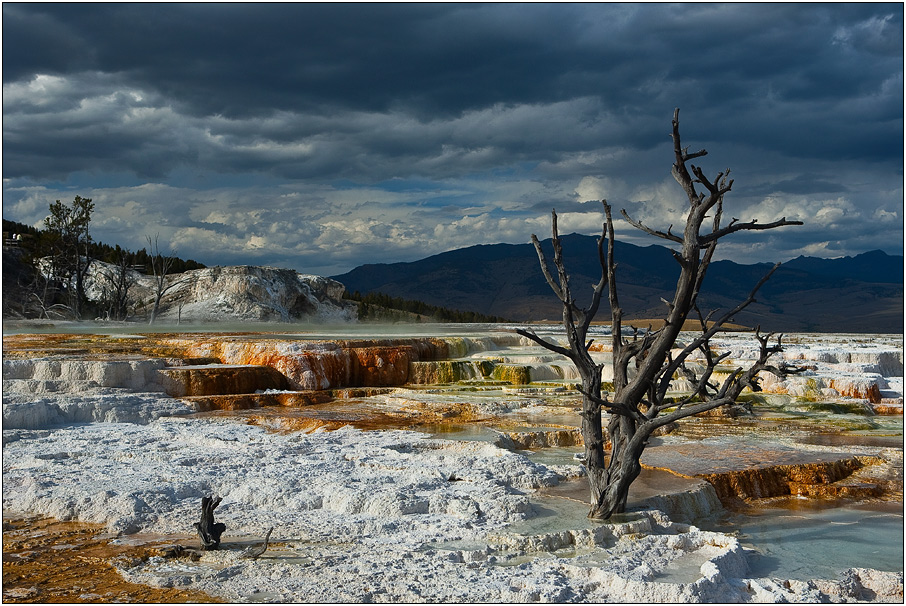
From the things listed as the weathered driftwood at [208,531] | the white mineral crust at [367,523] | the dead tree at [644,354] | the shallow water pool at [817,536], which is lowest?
the shallow water pool at [817,536]

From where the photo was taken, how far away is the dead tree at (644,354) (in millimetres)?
5805

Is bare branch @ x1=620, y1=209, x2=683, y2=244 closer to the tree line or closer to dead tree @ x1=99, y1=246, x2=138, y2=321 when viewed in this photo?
dead tree @ x1=99, y1=246, x2=138, y2=321

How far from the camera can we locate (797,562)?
627 cm

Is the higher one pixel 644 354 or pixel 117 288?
pixel 117 288

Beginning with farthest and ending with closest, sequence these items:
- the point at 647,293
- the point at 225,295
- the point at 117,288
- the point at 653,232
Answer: the point at 647,293 < the point at 225,295 < the point at 117,288 < the point at 653,232

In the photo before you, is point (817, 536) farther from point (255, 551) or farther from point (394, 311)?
point (394, 311)

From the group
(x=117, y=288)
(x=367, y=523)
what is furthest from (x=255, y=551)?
(x=117, y=288)

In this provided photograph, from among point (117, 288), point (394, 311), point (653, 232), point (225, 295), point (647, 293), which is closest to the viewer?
point (653, 232)

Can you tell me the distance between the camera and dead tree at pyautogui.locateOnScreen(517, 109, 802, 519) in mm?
5805

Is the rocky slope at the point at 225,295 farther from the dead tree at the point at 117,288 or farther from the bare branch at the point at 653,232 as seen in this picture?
the bare branch at the point at 653,232

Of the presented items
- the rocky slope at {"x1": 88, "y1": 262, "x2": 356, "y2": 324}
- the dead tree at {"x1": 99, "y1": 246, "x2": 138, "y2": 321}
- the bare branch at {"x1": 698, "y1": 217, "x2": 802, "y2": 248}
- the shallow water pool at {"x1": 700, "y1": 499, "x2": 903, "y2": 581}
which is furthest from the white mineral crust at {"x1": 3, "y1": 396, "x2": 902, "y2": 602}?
the rocky slope at {"x1": 88, "y1": 262, "x2": 356, "y2": 324}

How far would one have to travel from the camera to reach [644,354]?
6574mm

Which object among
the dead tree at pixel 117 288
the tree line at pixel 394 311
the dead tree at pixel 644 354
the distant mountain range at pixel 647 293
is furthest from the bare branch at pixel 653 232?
the distant mountain range at pixel 647 293

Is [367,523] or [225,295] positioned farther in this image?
[225,295]
